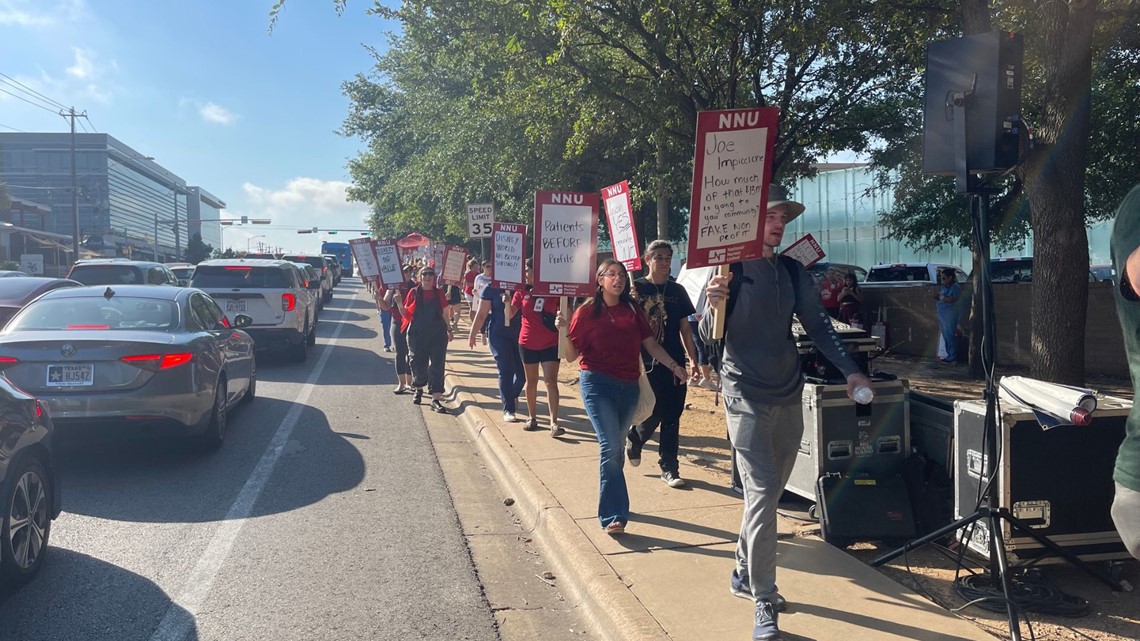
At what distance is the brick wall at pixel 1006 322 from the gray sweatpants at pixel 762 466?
25.3ft

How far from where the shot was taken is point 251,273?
1590 centimetres

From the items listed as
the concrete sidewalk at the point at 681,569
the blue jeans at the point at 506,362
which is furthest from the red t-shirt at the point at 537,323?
the concrete sidewalk at the point at 681,569

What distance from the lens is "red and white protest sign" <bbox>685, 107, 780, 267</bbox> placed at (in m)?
4.37

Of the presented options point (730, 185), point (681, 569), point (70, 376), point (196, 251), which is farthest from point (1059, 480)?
point (196, 251)

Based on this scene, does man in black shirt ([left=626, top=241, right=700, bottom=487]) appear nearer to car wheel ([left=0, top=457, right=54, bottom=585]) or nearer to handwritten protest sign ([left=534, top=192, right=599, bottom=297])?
handwritten protest sign ([left=534, top=192, right=599, bottom=297])

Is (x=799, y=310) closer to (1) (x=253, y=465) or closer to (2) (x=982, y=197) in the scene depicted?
(2) (x=982, y=197)

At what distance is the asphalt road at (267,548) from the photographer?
4.68 metres

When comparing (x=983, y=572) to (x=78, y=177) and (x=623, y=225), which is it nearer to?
(x=623, y=225)

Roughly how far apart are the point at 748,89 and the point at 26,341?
1003 cm

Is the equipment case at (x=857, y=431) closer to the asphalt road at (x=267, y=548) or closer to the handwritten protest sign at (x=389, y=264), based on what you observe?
the asphalt road at (x=267, y=548)

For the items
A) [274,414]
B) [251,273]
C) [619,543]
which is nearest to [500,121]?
[251,273]

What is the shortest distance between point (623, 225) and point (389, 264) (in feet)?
25.7

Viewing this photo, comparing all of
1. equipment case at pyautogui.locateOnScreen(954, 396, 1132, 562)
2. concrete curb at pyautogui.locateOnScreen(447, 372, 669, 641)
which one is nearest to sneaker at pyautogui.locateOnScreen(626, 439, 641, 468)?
concrete curb at pyautogui.locateOnScreen(447, 372, 669, 641)

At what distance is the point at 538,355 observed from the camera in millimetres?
9367
